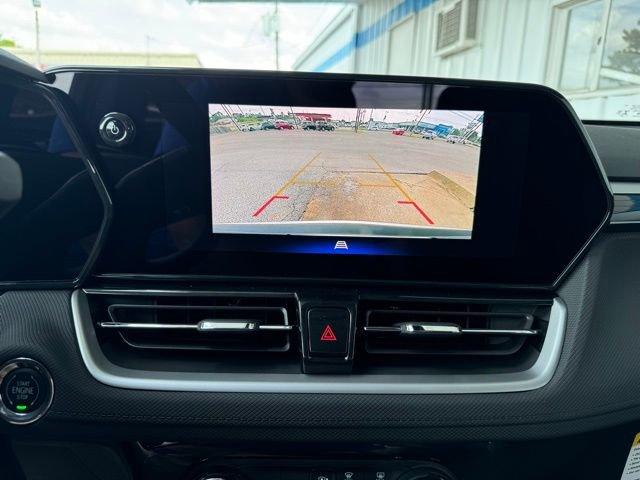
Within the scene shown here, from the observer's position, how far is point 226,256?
136 centimetres

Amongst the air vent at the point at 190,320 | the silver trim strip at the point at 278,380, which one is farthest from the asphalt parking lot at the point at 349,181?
the silver trim strip at the point at 278,380

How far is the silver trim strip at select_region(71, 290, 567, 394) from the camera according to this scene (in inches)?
49.8

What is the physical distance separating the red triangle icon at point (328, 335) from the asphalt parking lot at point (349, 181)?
28cm

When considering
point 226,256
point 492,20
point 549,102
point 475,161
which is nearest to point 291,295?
point 226,256

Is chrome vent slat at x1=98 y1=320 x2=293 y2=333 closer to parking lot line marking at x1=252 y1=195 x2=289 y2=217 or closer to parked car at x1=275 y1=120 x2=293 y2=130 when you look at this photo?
parking lot line marking at x1=252 y1=195 x2=289 y2=217

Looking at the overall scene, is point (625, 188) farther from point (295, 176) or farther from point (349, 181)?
point (295, 176)

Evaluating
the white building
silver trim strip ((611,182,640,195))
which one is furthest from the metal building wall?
silver trim strip ((611,182,640,195))

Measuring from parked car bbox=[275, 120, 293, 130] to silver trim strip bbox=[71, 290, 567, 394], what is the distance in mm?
603

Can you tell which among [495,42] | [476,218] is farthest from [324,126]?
[495,42]

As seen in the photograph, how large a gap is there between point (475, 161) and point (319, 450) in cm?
83

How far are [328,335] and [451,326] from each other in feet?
1.02

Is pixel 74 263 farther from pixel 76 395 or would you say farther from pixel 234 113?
pixel 234 113

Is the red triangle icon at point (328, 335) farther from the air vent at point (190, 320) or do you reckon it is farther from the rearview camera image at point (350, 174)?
the rearview camera image at point (350, 174)

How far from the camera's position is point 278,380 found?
128 cm
